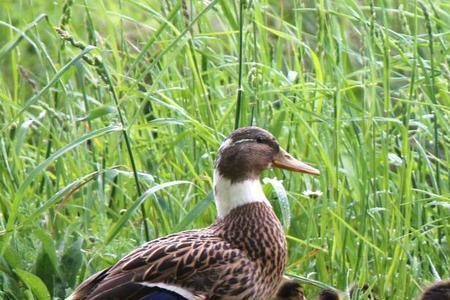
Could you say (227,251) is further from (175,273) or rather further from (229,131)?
(229,131)

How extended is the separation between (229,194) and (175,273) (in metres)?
0.43

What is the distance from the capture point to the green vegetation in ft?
16.5

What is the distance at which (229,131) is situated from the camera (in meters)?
5.50

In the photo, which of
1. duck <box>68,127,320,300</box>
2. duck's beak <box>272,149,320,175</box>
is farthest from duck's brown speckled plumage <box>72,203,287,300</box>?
duck's beak <box>272,149,320,175</box>

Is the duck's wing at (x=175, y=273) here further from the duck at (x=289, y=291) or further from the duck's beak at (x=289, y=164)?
the duck's beak at (x=289, y=164)

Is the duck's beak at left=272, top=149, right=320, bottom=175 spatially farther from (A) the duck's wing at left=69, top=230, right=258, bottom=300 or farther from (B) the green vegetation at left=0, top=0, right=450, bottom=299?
(A) the duck's wing at left=69, top=230, right=258, bottom=300

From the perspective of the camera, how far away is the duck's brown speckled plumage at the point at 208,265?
4.61 metres

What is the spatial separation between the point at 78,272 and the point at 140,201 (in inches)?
18.5

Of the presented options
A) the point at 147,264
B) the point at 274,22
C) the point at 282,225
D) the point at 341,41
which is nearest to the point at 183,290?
the point at 147,264

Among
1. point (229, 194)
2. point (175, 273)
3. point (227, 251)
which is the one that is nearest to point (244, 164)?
point (229, 194)

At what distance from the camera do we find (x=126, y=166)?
5316mm

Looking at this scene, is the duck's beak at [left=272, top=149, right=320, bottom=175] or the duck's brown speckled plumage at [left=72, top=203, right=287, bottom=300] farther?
the duck's beak at [left=272, top=149, right=320, bottom=175]

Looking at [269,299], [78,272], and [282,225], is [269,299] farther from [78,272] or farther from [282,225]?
[78,272]

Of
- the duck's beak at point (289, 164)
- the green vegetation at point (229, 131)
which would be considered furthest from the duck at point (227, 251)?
the green vegetation at point (229, 131)
